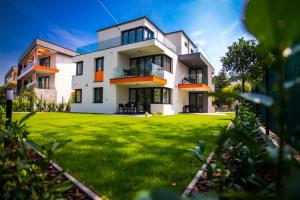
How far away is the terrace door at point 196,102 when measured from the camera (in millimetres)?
24188

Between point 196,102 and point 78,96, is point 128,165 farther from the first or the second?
point 196,102

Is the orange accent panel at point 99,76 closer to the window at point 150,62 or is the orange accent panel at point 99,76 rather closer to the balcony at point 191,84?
the window at point 150,62

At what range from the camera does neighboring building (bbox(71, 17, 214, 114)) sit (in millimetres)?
17766

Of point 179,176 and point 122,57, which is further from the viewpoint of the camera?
Result: point 122,57

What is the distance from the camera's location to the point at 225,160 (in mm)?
3213

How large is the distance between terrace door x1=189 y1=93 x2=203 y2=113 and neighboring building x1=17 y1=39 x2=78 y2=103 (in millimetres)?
17566

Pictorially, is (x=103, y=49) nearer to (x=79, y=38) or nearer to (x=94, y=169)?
(x=79, y=38)

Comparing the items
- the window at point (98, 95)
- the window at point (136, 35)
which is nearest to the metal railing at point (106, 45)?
the window at point (136, 35)

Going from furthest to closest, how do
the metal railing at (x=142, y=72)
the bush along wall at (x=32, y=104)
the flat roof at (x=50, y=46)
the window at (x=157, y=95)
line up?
the flat roof at (x=50, y=46), the bush along wall at (x=32, y=104), the window at (x=157, y=95), the metal railing at (x=142, y=72)

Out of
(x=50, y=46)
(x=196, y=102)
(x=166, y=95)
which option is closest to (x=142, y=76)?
(x=166, y=95)

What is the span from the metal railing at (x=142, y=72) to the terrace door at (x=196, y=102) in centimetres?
858

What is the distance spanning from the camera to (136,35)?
20.2 meters

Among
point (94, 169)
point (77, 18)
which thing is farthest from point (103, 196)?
point (77, 18)

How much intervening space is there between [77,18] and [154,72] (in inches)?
584
